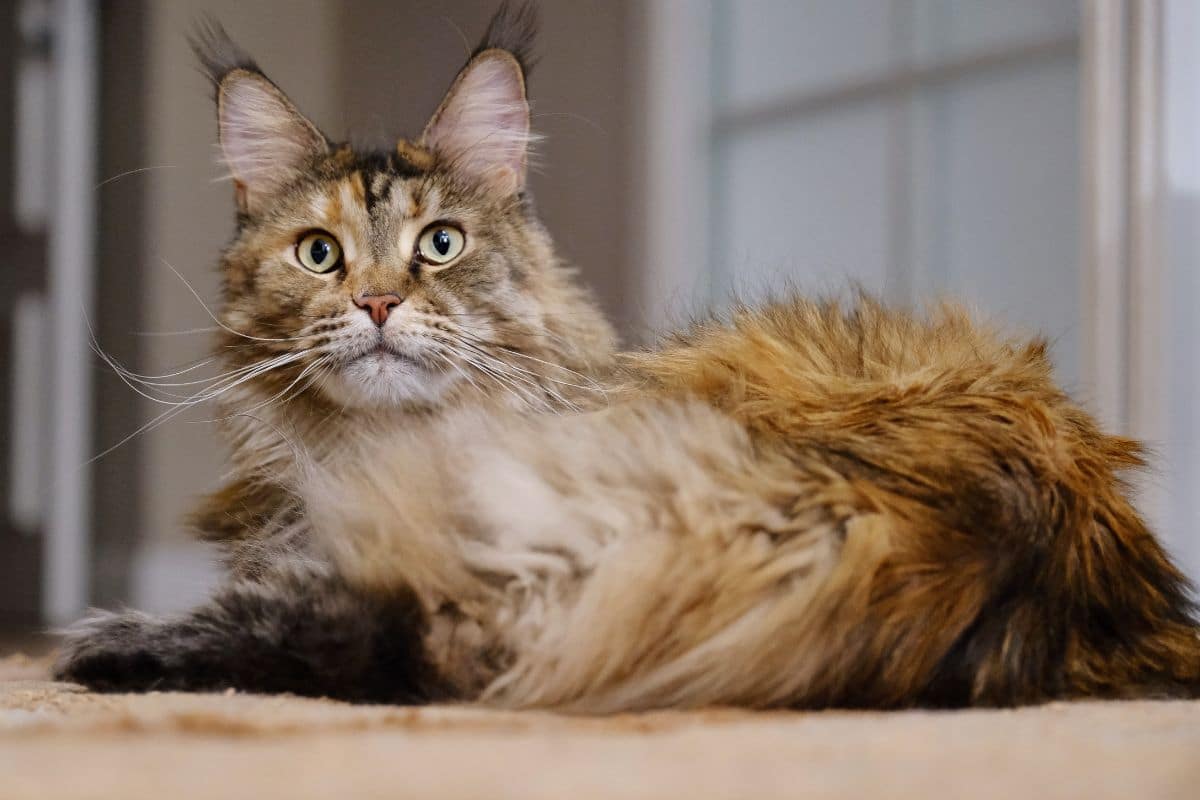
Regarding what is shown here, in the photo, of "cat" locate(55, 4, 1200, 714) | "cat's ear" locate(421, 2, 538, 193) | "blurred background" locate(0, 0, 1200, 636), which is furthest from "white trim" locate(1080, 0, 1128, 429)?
"cat's ear" locate(421, 2, 538, 193)

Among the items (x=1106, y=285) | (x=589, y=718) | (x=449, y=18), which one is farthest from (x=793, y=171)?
(x=589, y=718)

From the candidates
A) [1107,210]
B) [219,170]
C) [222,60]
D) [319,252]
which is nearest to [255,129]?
[222,60]

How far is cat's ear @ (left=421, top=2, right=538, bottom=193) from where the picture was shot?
5.15ft

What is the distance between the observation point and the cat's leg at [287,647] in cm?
94

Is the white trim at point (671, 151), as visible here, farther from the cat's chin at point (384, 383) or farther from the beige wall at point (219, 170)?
the cat's chin at point (384, 383)

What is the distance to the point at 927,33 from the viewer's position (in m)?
3.20

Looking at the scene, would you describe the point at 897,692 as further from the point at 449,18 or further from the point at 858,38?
the point at 449,18

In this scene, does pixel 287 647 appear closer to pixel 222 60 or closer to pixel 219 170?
pixel 222 60

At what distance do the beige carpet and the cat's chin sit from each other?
0.53 metres

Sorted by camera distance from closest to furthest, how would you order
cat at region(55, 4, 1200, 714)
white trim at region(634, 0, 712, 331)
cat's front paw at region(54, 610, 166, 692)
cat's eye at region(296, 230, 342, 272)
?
cat at region(55, 4, 1200, 714) < cat's front paw at region(54, 610, 166, 692) < cat's eye at region(296, 230, 342, 272) < white trim at region(634, 0, 712, 331)

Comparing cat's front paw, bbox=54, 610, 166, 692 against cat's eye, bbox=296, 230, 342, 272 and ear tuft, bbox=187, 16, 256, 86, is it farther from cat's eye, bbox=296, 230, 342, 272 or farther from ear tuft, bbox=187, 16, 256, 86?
ear tuft, bbox=187, 16, 256, 86

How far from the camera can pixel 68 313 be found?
11.3 feet

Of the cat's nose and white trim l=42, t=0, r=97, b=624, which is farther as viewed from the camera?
white trim l=42, t=0, r=97, b=624

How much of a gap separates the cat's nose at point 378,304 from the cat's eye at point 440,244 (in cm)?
12
